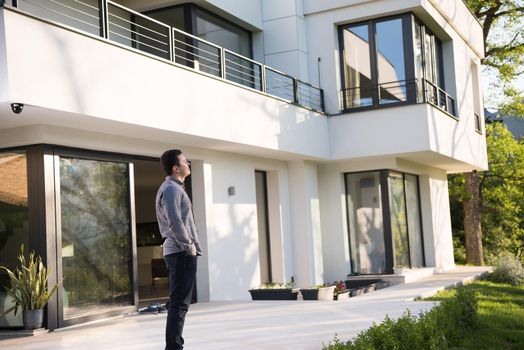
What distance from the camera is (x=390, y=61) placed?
1505 centimetres

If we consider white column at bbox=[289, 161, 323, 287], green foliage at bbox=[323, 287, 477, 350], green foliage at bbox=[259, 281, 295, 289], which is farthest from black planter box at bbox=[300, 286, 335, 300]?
white column at bbox=[289, 161, 323, 287]

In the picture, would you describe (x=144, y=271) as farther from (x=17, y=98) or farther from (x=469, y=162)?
(x=17, y=98)

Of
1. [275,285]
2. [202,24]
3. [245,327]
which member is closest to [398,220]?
[275,285]

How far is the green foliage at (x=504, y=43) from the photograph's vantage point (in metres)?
24.9

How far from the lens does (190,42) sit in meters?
13.3

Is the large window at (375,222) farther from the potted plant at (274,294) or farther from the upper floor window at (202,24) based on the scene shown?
the potted plant at (274,294)

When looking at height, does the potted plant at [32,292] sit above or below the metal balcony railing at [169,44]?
Answer: below

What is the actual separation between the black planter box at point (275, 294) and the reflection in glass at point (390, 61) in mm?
5212

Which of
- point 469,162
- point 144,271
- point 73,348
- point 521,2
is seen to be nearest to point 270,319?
point 73,348

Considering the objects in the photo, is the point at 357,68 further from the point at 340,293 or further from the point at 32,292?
the point at 32,292

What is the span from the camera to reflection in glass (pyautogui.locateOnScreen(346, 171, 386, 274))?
1588 cm

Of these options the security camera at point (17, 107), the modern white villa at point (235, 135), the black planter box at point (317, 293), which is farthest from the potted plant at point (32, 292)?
the black planter box at point (317, 293)

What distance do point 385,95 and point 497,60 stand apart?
1256 cm

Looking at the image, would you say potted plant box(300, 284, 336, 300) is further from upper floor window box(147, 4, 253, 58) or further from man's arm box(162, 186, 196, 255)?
man's arm box(162, 186, 196, 255)
